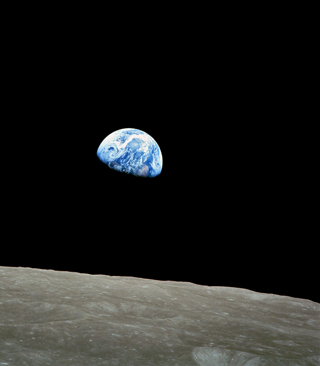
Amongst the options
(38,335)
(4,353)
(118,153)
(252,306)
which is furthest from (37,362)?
(118,153)

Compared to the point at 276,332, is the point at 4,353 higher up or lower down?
lower down

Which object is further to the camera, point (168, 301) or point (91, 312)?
point (168, 301)

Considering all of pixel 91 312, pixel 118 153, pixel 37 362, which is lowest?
pixel 37 362

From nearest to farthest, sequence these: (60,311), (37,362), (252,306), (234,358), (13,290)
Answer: (37,362) → (234,358) → (60,311) → (13,290) → (252,306)

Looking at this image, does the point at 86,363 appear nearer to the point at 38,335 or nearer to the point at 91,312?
the point at 38,335

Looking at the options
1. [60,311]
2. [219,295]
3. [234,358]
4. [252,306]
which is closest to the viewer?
[234,358]

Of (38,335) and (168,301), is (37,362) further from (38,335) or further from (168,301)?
(168,301)

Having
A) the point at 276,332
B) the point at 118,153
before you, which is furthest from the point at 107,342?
the point at 118,153
